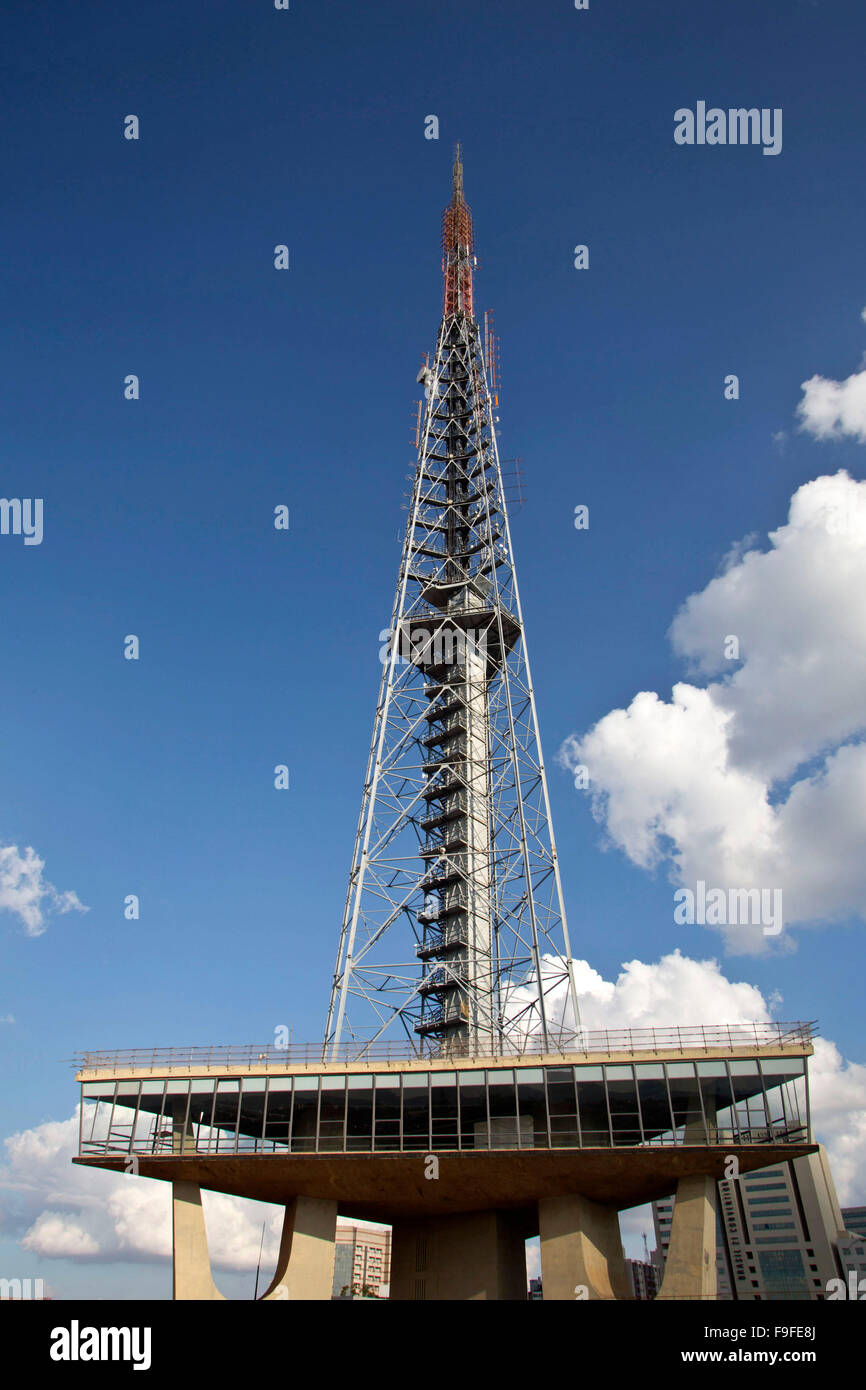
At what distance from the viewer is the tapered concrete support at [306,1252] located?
154ft

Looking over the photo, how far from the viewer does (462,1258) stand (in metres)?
52.0

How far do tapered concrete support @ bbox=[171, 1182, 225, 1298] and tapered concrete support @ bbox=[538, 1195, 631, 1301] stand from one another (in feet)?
53.3

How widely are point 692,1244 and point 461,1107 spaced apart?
12.0 meters

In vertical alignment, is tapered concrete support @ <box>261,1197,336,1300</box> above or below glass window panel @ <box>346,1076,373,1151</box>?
below

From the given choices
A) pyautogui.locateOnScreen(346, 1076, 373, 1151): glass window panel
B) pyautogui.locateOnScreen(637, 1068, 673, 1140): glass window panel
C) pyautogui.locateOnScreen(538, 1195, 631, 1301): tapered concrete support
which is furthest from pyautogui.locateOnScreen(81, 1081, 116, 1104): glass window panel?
pyautogui.locateOnScreen(637, 1068, 673, 1140): glass window panel

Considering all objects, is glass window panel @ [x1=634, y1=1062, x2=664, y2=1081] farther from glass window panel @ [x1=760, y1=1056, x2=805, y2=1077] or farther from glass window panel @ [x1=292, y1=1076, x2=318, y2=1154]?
glass window panel @ [x1=292, y1=1076, x2=318, y2=1154]

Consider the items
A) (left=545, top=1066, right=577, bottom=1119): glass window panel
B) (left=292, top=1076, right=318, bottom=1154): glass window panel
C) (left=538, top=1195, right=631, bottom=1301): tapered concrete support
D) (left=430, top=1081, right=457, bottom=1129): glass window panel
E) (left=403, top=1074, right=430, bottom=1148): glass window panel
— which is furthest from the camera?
(left=292, top=1076, right=318, bottom=1154): glass window panel

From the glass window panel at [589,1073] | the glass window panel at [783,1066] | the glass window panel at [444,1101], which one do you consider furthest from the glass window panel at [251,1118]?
the glass window panel at [783,1066]

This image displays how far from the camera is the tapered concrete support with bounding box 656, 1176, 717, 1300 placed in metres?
43.1

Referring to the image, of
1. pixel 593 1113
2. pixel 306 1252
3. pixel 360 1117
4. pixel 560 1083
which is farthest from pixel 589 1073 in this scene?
pixel 306 1252

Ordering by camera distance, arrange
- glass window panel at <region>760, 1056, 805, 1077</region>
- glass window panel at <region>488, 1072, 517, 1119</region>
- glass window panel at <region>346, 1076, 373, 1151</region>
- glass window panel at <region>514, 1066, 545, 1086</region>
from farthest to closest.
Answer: glass window panel at <region>346, 1076, 373, 1151</region> < glass window panel at <region>488, 1072, 517, 1119</region> < glass window panel at <region>514, 1066, 545, 1086</region> < glass window panel at <region>760, 1056, 805, 1077</region>

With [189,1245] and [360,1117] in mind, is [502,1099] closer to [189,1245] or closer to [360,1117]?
[360,1117]

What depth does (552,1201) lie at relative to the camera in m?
48.5

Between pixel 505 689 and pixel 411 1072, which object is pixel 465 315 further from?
pixel 411 1072
